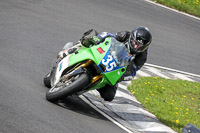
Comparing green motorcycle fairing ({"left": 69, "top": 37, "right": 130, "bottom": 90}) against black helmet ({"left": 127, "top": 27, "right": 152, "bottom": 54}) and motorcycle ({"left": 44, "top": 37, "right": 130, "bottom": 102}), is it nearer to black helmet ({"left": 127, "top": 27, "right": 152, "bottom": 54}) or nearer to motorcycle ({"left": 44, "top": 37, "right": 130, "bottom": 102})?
motorcycle ({"left": 44, "top": 37, "right": 130, "bottom": 102})

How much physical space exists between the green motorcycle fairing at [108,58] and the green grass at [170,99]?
1957 millimetres

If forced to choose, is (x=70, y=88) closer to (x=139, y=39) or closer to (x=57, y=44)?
(x=139, y=39)

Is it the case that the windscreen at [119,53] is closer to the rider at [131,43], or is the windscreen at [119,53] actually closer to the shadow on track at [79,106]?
the rider at [131,43]

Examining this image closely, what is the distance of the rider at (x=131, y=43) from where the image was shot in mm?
7059

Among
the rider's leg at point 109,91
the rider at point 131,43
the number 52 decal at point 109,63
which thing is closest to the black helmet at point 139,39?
the rider at point 131,43

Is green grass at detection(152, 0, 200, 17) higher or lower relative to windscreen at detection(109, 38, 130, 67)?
lower

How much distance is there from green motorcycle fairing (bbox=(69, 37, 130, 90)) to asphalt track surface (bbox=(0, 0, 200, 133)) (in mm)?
833

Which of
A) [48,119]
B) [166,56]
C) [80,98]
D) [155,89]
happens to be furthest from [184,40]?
[48,119]

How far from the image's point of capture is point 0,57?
8430mm

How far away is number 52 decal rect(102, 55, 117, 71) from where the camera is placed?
677cm

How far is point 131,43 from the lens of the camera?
7137 mm

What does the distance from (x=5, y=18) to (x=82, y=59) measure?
17.3ft

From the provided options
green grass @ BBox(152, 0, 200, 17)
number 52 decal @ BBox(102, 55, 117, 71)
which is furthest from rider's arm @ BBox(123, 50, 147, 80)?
green grass @ BBox(152, 0, 200, 17)

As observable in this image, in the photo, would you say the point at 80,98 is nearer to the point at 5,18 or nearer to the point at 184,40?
the point at 5,18
